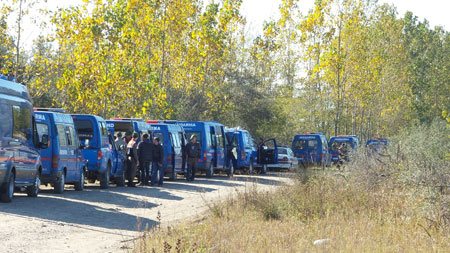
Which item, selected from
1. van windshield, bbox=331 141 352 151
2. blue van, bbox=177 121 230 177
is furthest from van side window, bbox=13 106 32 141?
van windshield, bbox=331 141 352 151

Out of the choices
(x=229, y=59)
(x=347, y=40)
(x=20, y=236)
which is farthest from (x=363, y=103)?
(x=20, y=236)

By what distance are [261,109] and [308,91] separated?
35.6 ft

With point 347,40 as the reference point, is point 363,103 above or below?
below

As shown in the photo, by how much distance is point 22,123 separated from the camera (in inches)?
701

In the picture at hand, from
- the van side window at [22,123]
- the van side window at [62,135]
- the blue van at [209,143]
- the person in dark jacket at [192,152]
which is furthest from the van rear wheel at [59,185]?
the blue van at [209,143]

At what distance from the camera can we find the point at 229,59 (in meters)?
54.8

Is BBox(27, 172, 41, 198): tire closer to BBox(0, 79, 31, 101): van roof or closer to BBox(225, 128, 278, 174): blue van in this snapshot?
BBox(0, 79, 31, 101): van roof

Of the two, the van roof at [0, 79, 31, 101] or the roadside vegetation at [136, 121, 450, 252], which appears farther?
the van roof at [0, 79, 31, 101]

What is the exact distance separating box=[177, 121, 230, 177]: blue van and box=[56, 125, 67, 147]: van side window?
42.3 feet

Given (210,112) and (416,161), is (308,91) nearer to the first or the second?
(210,112)

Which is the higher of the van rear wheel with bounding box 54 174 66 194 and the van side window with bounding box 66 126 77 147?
the van side window with bounding box 66 126 77 147

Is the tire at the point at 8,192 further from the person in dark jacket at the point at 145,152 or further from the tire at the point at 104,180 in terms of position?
the person in dark jacket at the point at 145,152

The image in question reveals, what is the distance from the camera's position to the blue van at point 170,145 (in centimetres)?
2992

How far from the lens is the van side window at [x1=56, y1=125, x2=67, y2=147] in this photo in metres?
20.7
